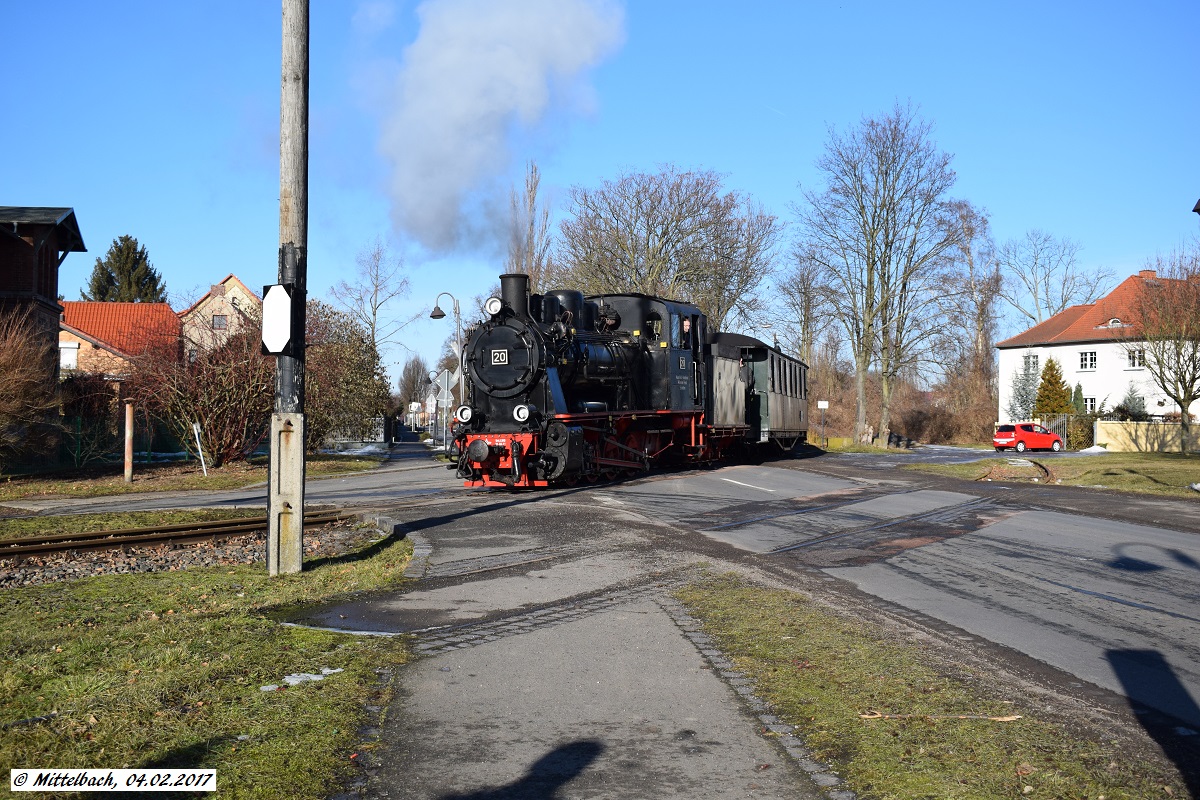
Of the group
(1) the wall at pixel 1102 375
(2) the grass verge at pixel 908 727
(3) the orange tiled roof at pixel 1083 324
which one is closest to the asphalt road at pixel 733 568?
(2) the grass verge at pixel 908 727

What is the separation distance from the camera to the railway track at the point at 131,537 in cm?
1130

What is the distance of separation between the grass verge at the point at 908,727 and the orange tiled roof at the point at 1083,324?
5313 cm

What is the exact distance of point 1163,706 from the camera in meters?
5.30

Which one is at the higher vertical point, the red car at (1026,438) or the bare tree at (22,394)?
the bare tree at (22,394)

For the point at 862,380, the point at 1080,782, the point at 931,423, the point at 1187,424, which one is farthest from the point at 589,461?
the point at 931,423

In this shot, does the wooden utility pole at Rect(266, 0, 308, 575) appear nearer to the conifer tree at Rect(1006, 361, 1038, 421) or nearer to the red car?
the red car

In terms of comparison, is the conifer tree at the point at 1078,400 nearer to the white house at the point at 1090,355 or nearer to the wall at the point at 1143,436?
the white house at the point at 1090,355

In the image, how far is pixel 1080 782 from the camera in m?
4.03

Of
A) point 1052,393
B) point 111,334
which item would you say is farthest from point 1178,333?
point 111,334

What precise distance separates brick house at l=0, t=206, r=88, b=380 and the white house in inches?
1978

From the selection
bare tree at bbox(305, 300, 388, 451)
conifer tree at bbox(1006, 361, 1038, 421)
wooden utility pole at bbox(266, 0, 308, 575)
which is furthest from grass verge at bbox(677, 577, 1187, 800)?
conifer tree at bbox(1006, 361, 1038, 421)

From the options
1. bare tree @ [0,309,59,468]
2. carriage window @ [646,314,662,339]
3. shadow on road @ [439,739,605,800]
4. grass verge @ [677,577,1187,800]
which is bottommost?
shadow on road @ [439,739,605,800]

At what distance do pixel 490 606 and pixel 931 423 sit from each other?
5989 centimetres

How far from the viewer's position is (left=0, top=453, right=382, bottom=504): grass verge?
823 inches
